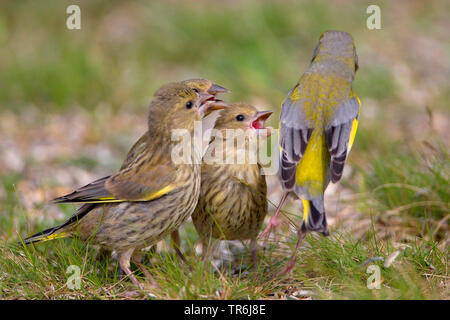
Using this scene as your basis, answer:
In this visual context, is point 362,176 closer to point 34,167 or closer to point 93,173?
point 93,173

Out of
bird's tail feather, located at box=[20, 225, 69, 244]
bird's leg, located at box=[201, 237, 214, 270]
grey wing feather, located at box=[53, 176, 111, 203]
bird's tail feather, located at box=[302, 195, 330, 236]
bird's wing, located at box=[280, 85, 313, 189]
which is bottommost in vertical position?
bird's leg, located at box=[201, 237, 214, 270]

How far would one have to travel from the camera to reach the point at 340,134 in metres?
4.61

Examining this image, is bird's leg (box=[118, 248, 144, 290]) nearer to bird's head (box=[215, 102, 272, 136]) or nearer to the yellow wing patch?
the yellow wing patch

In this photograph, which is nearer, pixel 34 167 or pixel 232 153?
pixel 232 153

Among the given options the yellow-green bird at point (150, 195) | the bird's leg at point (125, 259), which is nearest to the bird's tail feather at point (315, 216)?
the yellow-green bird at point (150, 195)

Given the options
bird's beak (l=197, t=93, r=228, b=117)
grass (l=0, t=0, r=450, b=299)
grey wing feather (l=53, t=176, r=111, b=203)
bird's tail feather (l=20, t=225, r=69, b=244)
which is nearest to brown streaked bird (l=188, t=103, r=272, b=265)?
bird's beak (l=197, t=93, r=228, b=117)

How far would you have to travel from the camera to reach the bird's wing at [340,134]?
4.41 meters

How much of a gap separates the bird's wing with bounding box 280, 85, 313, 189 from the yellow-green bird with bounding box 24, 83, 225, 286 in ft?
1.73

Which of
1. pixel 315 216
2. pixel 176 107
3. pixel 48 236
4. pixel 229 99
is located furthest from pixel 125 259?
pixel 229 99

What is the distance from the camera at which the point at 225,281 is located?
13.4 feet

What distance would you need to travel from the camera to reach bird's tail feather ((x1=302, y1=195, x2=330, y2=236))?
4.17m
